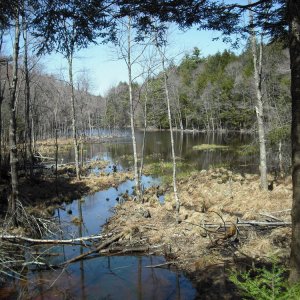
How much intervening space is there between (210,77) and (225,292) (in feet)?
192

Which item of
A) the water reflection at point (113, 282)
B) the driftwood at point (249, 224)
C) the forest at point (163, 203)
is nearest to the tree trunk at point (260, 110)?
the forest at point (163, 203)

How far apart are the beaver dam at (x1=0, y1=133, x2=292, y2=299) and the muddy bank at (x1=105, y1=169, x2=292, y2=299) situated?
30 millimetres

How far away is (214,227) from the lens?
35.0 ft

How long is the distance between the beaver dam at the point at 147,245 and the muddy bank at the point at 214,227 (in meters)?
0.03

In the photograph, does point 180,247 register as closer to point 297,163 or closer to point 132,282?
point 132,282

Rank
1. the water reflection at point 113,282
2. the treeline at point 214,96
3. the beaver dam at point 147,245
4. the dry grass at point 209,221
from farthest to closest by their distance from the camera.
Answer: the treeline at point 214,96
the dry grass at point 209,221
the beaver dam at point 147,245
the water reflection at point 113,282

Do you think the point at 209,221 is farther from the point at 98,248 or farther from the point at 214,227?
the point at 98,248

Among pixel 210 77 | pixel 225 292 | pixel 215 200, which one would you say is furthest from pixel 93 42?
pixel 210 77

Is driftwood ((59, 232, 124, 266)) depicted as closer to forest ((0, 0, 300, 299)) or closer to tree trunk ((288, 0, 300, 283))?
forest ((0, 0, 300, 299))

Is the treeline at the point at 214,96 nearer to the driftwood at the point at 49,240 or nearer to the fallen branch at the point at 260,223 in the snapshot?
the driftwood at the point at 49,240

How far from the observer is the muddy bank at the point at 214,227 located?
28.7 ft

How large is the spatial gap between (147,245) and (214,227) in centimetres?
221

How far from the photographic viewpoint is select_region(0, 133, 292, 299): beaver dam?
26.3 feet

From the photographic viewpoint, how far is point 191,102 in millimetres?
64688
